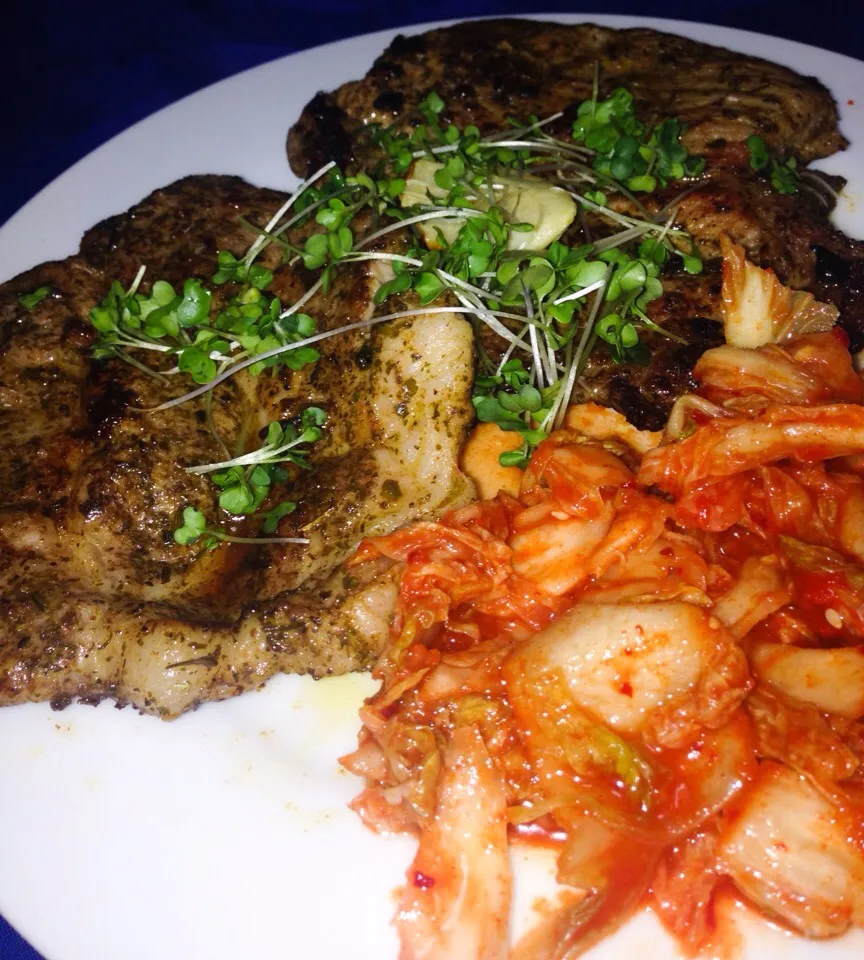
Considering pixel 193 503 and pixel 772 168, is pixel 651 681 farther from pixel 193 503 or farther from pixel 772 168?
pixel 772 168

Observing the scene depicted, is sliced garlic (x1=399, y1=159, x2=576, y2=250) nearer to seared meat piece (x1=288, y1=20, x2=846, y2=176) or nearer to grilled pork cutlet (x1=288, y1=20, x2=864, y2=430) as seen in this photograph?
grilled pork cutlet (x1=288, y1=20, x2=864, y2=430)

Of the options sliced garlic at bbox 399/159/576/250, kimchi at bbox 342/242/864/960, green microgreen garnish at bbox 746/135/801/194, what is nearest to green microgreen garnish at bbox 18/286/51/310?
sliced garlic at bbox 399/159/576/250

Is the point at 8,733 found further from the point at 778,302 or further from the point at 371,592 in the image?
the point at 778,302

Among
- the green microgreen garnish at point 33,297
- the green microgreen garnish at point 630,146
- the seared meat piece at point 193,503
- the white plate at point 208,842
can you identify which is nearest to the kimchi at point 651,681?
the white plate at point 208,842

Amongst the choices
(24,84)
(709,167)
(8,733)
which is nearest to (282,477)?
(8,733)

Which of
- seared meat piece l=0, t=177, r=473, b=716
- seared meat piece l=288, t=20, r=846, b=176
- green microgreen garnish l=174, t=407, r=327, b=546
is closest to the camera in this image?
seared meat piece l=0, t=177, r=473, b=716

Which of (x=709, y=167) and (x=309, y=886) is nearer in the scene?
(x=309, y=886)

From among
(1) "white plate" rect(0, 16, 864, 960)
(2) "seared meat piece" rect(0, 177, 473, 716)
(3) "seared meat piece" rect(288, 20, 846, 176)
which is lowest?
(1) "white plate" rect(0, 16, 864, 960)

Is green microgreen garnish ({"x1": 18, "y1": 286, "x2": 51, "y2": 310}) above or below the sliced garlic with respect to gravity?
above
